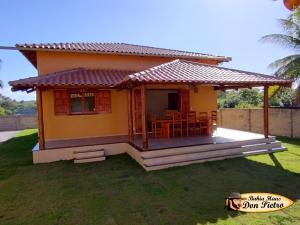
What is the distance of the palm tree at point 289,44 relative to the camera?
15.3m

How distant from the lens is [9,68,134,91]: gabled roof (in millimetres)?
10117

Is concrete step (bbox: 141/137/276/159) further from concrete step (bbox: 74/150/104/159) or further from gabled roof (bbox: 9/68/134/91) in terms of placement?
gabled roof (bbox: 9/68/134/91)

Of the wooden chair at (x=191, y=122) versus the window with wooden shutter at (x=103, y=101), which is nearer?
the wooden chair at (x=191, y=122)

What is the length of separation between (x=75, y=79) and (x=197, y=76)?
18.8 feet

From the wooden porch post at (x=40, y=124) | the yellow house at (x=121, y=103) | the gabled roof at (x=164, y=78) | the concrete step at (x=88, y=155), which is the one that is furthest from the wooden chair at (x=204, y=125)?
the wooden porch post at (x=40, y=124)

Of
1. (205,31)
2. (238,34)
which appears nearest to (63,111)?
(205,31)

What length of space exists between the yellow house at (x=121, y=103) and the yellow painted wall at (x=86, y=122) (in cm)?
5

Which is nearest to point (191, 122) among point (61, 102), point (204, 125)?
point (204, 125)

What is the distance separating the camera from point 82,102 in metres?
13.1

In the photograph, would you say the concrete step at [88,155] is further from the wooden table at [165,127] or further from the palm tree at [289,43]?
the palm tree at [289,43]

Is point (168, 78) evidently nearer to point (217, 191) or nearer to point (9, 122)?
point (217, 191)

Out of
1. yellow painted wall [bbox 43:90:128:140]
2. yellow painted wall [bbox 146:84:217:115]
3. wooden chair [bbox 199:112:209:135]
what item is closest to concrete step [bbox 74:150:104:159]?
yellow painted wall [bbox 43:90:128:140]

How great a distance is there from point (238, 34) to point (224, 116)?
7.02m

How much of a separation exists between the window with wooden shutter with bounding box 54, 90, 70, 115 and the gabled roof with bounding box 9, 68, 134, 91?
42.3 inches
